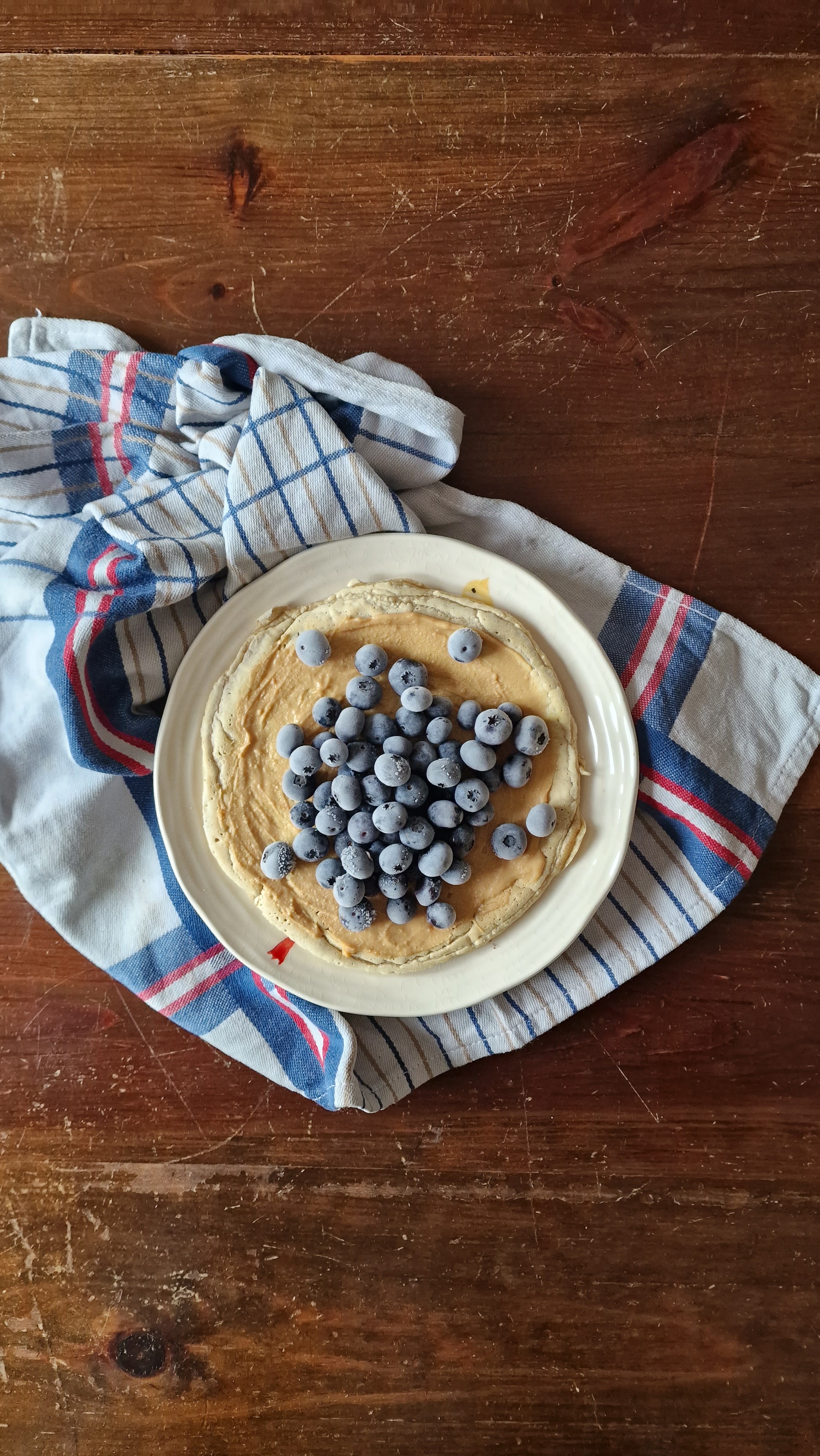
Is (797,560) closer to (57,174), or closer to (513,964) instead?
(513,964)

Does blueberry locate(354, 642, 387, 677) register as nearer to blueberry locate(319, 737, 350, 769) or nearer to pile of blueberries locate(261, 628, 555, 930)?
pile of blueberries locate(261, 628, 555, 930)

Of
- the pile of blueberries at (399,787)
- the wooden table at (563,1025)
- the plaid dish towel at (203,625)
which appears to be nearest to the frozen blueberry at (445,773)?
the pile of blueberries at (399,787)

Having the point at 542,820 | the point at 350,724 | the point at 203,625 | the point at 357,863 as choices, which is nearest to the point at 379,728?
the point at 350,724

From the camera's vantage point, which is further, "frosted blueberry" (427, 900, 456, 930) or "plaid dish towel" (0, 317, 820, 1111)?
"plaid dish towel" (0, 317, 820, 1111)

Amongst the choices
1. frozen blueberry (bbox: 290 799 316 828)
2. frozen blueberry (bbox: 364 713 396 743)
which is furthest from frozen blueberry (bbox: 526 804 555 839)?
frozen blueberry (bbox: 290 799 316 828)

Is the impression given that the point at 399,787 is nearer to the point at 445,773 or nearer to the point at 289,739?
the point at 445,773

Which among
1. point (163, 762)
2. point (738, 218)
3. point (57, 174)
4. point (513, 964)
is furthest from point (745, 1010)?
point (57, 174)
